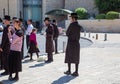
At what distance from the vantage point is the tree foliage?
165ft

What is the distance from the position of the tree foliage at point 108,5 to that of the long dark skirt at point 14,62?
39.7 metres

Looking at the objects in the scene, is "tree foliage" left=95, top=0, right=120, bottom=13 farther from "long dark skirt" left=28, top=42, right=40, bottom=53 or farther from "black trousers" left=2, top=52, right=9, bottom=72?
"black trousers" left=2, top=52, right=9, bottom=72

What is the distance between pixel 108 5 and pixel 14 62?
40.6m

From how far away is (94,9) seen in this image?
55.3 metres

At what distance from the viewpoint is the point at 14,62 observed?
37.7ft

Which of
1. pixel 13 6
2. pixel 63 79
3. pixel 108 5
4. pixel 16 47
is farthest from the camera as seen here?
pixel 13 6

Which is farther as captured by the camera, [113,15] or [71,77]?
[113,15]

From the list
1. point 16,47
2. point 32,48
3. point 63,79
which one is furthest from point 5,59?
point 32,48

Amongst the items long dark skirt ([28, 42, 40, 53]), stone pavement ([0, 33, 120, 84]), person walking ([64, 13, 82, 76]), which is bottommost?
stone pavement ([0, 33, 120, 84])

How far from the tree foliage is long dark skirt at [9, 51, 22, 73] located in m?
39.7

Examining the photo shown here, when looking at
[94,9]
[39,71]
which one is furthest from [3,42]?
[94,9]

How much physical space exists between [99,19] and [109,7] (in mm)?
3759

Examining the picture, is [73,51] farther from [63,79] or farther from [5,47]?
[5,47]

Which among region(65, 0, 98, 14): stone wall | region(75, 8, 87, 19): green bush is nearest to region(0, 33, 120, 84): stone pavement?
region(75, 8, 87, 19): green bush
